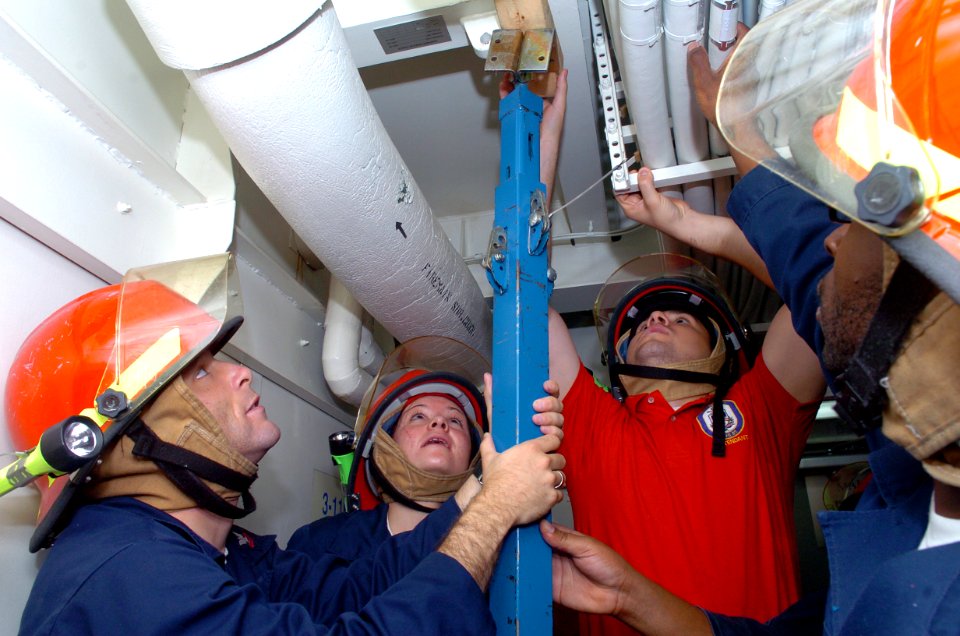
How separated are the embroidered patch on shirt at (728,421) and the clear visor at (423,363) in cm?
78

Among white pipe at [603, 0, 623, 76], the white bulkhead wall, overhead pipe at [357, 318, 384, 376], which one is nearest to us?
the white bulkhead wall

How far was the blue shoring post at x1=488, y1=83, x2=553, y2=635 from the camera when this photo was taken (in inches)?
52.2

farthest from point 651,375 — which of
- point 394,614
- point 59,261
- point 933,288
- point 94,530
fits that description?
point 59,261

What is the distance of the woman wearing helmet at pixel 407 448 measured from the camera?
208 cm

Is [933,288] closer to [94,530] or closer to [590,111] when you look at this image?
[94,530]

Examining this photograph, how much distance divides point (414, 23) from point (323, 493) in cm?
179

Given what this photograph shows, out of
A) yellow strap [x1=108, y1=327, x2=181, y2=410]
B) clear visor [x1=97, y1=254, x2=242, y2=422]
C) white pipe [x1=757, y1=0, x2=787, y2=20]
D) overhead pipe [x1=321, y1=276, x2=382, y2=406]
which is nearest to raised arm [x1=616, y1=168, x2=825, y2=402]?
white pipe [x1=757, y1=0, x2=787, y2=20]

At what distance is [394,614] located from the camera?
3.84 feet

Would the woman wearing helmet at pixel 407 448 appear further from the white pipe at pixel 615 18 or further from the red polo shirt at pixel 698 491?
the white pipe at pixel 615 18

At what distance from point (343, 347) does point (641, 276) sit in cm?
119

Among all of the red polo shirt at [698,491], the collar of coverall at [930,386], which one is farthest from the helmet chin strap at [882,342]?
the red polo shirt at [698,491]

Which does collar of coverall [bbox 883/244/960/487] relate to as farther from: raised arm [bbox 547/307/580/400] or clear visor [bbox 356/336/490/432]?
clear visor [bbox 356/336/490/432]

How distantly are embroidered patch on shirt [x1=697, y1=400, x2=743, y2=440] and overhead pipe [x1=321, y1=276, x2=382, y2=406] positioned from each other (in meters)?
1.30

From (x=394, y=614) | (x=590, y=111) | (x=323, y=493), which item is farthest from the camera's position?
(x=323, y=493)
